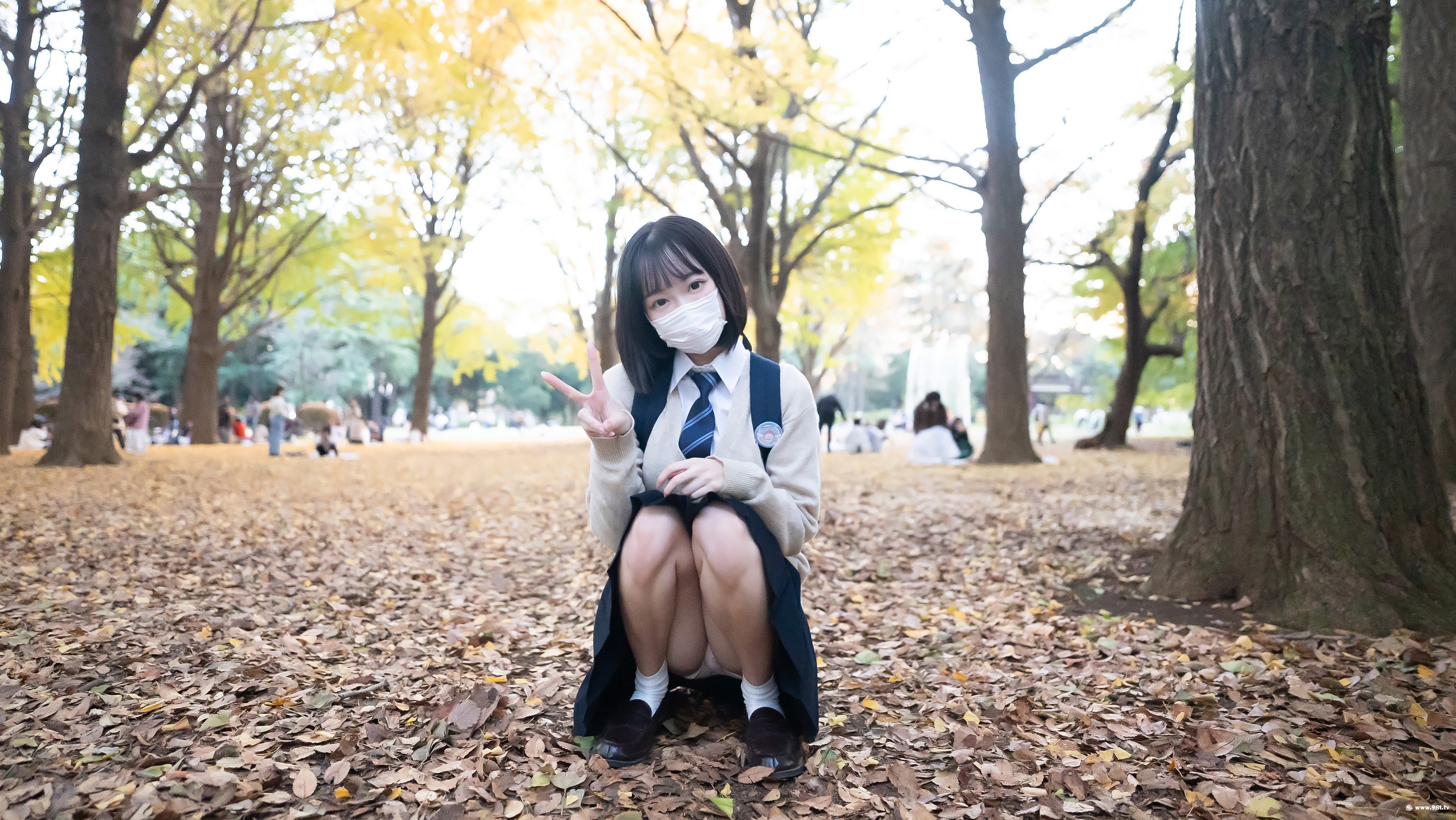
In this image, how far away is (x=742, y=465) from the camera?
2.05 metres

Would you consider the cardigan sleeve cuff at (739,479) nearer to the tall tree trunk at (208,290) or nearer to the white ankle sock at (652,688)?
the white ankle sock at (652,688)

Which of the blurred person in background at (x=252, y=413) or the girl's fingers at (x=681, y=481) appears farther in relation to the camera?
the blurred person in background at (x=252, y=413)

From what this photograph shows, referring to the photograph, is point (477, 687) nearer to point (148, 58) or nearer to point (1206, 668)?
point (1206, 668)

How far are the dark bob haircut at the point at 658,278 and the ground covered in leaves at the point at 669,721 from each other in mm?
1044

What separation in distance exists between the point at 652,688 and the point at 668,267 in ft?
3.66

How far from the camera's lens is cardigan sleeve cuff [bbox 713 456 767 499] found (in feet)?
6.59

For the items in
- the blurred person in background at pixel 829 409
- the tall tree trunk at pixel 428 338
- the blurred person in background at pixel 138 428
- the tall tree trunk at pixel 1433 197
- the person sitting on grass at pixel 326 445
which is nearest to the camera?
the tall tree trunk at pixel 1433 197

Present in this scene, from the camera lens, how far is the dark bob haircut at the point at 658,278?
85.2 inches

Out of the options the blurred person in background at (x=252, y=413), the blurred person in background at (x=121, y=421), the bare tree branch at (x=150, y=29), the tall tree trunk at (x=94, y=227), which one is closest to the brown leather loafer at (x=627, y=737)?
the bare tree branch at (x=150, y=29)

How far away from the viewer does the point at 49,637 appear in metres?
3.13

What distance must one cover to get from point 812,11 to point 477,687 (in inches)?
471

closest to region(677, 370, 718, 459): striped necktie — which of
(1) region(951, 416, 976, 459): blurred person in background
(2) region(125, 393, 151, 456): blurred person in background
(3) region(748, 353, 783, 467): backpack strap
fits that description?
(3) region(748, 353, 783, 467): backpack strap

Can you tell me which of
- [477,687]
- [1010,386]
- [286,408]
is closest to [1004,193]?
[1010,386]

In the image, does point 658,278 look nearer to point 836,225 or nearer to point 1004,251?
point 1004,251
